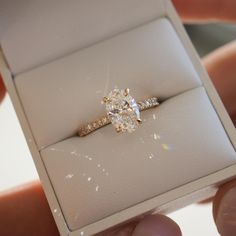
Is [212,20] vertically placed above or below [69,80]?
above

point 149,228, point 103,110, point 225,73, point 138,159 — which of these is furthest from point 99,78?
point 225,73

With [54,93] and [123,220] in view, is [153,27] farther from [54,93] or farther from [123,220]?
[123,220]

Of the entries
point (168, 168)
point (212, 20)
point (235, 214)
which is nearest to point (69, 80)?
point (168, 168)

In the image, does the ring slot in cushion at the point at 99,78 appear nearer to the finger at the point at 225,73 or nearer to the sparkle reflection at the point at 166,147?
the sparkle reflection at the point at 166,147

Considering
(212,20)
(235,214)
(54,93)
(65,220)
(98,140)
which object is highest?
(212,20)

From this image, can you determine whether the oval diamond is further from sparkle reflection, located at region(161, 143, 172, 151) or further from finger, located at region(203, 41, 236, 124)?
finger, located at region(203, 41, 236, 124)

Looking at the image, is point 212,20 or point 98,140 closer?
point 98,140

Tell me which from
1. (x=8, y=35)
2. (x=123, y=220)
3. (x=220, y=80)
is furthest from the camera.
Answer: (x=220, y=80)

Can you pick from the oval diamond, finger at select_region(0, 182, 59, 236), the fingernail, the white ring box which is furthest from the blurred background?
the oval diamond

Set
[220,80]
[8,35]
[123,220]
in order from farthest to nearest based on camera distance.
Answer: [220,80] → [8,35] → [123,220]
